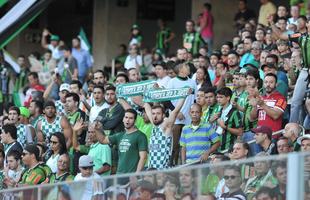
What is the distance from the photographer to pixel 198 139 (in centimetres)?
1349

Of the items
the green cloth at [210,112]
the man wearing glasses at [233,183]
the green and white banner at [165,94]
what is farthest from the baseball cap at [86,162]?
the man wearing glasses at [233,183]

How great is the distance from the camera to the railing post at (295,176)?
24.2 ft

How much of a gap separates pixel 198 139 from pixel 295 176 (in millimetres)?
6121

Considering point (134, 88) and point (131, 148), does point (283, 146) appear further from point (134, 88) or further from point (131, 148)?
point (134, 88)

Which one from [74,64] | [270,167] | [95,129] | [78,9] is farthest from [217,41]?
[270,167]

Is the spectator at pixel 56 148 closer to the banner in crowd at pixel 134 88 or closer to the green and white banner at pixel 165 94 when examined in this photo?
the banner in crowd at pixel 134 88

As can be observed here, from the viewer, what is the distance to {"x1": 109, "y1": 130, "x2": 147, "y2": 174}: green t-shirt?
1355 centimetres

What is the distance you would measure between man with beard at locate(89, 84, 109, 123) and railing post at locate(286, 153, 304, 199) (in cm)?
800

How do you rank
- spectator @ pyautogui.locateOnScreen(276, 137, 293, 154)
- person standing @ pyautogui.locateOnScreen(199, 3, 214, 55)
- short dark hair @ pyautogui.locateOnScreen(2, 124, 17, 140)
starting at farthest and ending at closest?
person standing @ pyautogui.locateOnScreen(199, 3, 214, 55) → short dark hair @ pyautogui.locateOnScreen(2, 124, 17, 140) → spectator @ pyautogui.locateOnScreen(276, 137, 293, 154)

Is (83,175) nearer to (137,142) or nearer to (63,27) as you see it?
(137,142)

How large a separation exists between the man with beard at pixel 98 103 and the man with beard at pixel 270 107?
2659 millimetres

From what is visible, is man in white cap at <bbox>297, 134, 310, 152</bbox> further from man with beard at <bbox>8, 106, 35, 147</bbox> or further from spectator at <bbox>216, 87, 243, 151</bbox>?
man with beard at <bbox>8, 106, 35, 147</bbox>

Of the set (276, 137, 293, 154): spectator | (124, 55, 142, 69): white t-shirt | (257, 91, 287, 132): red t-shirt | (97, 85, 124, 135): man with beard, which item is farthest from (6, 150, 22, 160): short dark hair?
(124, 55, 142, 69): white t-shirt

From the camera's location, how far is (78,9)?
31.9 meters
